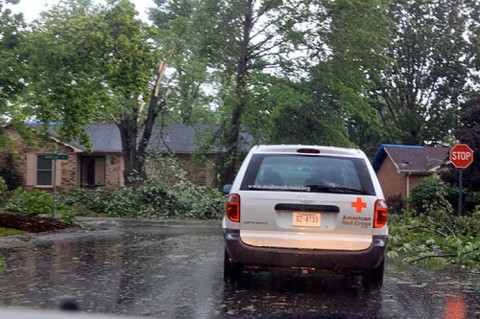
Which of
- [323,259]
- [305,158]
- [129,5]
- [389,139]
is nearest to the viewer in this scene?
[323,259]

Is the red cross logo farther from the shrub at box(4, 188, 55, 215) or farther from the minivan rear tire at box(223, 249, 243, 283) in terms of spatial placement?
the shrub at box(4, 188, 55, 215)

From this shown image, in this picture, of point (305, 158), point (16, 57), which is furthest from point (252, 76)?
point (305, 158)

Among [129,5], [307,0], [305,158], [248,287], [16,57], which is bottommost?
[248,287]

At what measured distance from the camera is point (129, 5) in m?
18.0

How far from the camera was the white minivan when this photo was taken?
745 centimetres

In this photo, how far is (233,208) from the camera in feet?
25.1

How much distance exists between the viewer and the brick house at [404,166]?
3646cm

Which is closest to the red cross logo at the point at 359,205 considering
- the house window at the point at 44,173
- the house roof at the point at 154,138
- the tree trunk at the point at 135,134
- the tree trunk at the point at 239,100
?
the tree trunk at the point at 239,100

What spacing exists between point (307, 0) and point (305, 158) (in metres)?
22.0

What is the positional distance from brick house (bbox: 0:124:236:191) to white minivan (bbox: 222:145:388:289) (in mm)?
26808

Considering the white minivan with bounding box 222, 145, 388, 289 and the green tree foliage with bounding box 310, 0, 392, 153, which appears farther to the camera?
the green tree foliage with bounding box 310, 0, 392, 153

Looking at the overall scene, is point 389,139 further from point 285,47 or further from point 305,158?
point 305,158

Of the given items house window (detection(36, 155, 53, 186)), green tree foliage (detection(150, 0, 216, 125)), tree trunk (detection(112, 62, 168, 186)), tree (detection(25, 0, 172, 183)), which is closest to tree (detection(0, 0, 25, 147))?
tree (detection(25, 0, 172, 183))

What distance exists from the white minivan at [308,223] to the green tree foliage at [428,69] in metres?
40.7
